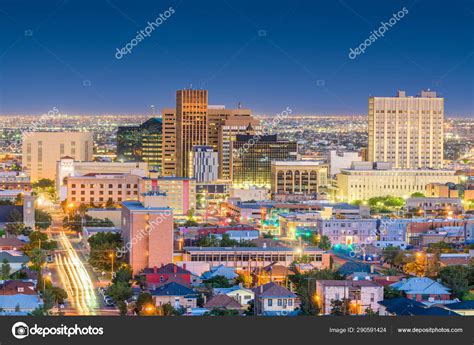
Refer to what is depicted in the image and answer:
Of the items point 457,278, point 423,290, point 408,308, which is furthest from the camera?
point 457,278

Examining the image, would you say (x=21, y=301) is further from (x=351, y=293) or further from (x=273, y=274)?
(x=273, y=274)

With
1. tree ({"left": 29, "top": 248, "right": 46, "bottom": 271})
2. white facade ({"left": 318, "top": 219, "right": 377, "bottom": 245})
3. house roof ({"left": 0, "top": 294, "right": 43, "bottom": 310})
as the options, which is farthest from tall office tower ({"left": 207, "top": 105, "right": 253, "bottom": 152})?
house roof ({"left": 0, "top": 294, "right": 43, "bottom": 310})

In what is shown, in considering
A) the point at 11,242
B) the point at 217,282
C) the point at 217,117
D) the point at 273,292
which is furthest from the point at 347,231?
the point at 217,117

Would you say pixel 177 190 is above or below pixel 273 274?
above

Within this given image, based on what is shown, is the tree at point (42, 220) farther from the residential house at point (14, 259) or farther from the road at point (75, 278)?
the residential house at point (14, 259)

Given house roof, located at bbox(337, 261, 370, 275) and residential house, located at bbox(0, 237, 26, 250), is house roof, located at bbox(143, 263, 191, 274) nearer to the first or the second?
house roof, located at bbox(337, 261, 370, 275)

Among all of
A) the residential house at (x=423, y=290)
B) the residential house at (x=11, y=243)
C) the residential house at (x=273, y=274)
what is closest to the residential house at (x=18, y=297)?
the residential house at (x=273, y=274)

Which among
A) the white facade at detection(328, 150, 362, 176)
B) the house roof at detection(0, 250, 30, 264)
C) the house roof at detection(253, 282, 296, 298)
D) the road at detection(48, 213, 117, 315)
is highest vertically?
the white facade at detection(328, 150, 362, 176)
